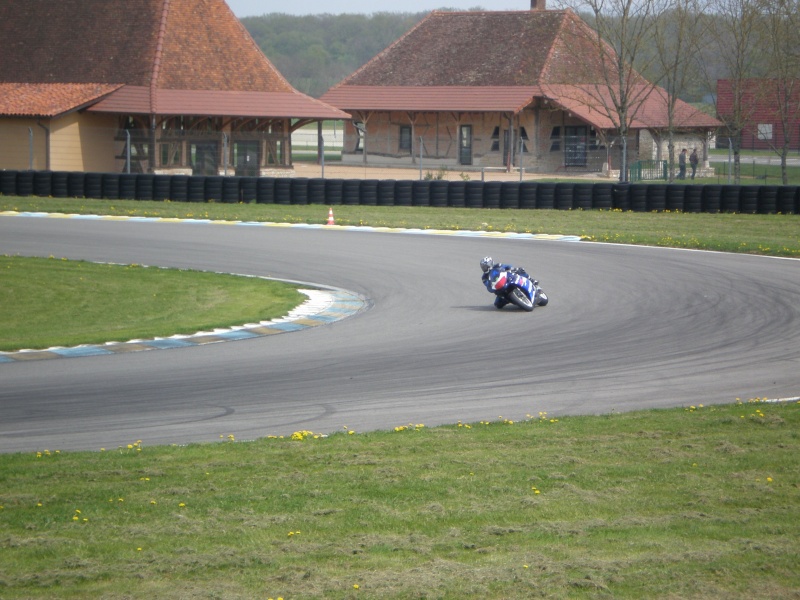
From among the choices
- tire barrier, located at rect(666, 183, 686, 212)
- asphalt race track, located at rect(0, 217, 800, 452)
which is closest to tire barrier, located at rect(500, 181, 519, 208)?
tire barrier, located at rect(666, 183, 686, 212)

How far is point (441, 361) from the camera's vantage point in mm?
11828

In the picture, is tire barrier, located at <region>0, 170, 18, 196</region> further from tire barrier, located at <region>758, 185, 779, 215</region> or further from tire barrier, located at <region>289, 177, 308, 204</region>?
tire barrier, located at <region>758, 185, 779, 215</region>

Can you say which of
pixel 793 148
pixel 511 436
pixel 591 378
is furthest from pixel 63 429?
pixel 793 148

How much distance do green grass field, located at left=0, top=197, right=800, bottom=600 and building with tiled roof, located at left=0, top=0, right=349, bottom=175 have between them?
34966mm

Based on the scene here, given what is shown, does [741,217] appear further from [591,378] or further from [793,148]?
[793,148]

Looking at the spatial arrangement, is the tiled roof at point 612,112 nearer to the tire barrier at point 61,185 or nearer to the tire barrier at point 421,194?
the tire barrier at point 421,194

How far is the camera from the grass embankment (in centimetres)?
503

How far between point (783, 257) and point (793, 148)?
163 ft

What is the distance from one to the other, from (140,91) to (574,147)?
23524 millimetres

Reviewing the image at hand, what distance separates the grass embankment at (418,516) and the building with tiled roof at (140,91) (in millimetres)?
35142

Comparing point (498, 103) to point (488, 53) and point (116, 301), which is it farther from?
point (116, 301)

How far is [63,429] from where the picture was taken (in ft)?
28.5

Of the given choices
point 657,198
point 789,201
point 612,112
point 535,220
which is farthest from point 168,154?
point 789,201

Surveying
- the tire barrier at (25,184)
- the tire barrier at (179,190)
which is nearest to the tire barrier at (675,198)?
the tire barrier at (179,190)
